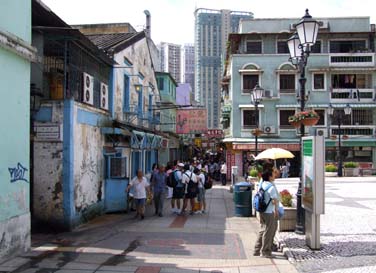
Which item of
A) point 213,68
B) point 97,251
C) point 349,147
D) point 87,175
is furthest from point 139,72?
point 213,68

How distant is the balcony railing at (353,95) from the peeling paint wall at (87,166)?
26.3m

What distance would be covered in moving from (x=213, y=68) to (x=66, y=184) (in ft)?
→ 276

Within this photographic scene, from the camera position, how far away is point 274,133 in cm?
3719

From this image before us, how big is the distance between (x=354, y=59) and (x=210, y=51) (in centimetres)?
5566

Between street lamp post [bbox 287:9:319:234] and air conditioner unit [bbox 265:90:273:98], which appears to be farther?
air conditioner unit [bbox 265:90:273:98]

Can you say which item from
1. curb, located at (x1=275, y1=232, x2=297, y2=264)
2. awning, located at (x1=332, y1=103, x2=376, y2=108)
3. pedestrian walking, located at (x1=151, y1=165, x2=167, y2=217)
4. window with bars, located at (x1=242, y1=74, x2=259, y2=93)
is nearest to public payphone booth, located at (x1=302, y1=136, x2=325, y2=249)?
curb, located at (x1=275, y1=232, x2=297, y2=264)

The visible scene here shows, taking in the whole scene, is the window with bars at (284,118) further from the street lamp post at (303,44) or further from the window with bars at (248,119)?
the street lamp post at (303,44)

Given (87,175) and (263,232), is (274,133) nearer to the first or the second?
(87,175)

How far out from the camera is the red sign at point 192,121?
36.4 metres

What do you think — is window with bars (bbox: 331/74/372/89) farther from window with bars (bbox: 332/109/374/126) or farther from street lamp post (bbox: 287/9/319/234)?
street lamp post (bbox: 287/9/319/234)

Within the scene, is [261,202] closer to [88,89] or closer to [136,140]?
[88,89]

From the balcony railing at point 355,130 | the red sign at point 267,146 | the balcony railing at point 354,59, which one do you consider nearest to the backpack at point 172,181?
the red sign at point 267,146

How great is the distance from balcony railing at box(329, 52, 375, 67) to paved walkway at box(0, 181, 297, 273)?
85.5ft

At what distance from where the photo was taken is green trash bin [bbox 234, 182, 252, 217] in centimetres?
1506
